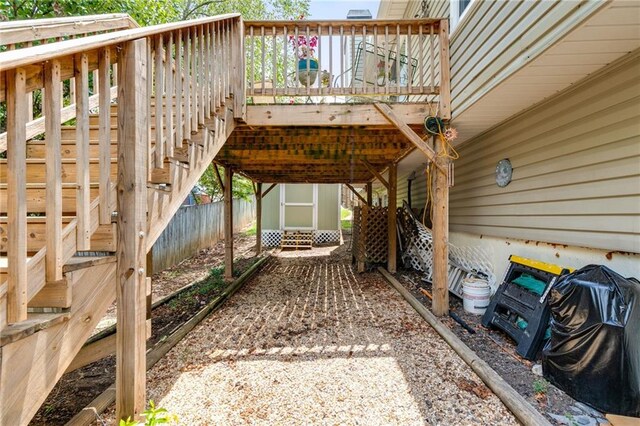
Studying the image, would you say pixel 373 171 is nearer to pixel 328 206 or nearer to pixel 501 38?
pixel 501 38

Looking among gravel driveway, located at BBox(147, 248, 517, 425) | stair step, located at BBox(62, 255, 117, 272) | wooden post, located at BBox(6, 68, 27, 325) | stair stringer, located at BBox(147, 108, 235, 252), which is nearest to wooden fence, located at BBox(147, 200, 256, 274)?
gravel driveway, located at BBox(147, 248, 517, 425)

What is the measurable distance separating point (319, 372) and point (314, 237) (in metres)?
9.07

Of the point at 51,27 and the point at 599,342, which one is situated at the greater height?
the point at 51,27

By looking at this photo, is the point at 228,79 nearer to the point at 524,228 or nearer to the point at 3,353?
the point at 3,353

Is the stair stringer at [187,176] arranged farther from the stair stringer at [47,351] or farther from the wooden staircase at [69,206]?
the stair stringer at [47,351]

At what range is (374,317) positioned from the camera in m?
4.08

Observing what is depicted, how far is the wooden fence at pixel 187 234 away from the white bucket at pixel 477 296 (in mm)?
4997

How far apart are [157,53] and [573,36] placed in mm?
2839

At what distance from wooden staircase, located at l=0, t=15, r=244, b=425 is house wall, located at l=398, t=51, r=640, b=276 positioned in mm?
3518

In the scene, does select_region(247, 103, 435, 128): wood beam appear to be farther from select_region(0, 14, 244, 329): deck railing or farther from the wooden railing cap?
the wooden railing cap

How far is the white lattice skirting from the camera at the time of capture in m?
11.5

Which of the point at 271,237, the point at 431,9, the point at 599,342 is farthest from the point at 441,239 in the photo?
the point at 271,237

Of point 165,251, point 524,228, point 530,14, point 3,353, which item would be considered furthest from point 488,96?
point 165,251

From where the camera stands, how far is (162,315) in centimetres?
434
